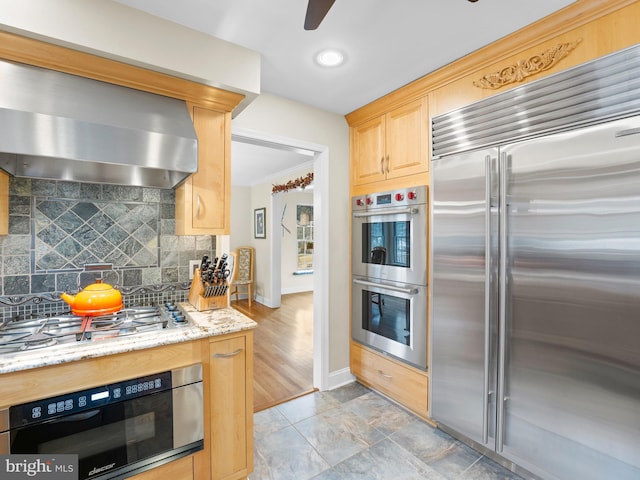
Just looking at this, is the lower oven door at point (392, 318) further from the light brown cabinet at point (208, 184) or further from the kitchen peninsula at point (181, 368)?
the light brown cabinet at point (208, 184)

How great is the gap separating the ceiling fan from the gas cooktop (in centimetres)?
153

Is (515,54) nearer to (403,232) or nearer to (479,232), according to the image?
(479,232)

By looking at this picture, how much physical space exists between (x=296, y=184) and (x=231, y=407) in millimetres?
3577

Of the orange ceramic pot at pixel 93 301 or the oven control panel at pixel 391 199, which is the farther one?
the oven control panel at pixel 391 199

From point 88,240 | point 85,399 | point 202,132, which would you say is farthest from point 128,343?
point 202,132

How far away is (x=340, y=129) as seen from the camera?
2.88 metres

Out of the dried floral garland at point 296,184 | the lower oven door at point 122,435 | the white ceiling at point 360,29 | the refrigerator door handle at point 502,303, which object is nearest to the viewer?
the lower oven door at point 122,435

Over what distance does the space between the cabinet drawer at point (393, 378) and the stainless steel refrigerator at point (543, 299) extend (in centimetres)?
14

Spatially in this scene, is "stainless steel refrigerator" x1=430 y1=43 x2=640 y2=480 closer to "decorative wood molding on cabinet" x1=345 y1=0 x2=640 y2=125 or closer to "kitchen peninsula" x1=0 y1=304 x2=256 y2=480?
"decorative wood molding on cabinet" x1=345 y1=0 x2=640 y2=125

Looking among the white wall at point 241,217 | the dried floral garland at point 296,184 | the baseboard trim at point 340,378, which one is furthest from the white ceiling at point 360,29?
the white wall at point 241,217

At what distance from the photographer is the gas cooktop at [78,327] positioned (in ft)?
4.42

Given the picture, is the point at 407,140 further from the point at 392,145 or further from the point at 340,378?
the point at 340,378

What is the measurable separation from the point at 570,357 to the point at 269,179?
524 cm

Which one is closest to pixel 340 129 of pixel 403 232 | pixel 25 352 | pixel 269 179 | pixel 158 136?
pixel 403 232
